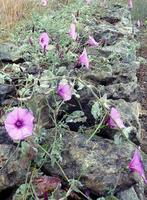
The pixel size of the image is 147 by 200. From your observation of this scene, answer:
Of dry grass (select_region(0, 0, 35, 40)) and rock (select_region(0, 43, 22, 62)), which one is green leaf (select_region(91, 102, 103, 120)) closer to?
rock (select_region(0, 43, 22, 62))

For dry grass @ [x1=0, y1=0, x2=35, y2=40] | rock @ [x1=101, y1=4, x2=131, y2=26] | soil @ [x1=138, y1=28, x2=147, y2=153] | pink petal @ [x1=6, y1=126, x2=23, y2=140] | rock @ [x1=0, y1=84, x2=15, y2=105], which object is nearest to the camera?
pink petal @ [x1=6, y1=126, x2=23, y2=140]

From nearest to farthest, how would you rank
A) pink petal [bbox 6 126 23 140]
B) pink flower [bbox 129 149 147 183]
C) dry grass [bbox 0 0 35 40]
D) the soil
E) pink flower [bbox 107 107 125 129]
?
pink petal [bbox 6 126 23 140] < pink flower [bbox 129 149 147 183] < pink flower [bbox 107 107 125 129] < the soil < dry grass [bbox 0 0 35 40]

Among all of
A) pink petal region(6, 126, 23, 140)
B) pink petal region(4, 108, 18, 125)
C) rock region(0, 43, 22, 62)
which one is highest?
pink petal region(4, 108, 18, 125)

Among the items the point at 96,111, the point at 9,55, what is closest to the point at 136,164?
the point at 96,111

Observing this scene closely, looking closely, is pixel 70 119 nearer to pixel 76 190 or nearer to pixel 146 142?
pixel 76 190

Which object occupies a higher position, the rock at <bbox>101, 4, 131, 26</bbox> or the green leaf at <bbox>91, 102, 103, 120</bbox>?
the green leaf at <bbox>91, 102, 103, 120</bbox>

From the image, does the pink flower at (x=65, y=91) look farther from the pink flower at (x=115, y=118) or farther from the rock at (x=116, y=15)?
the rock at (x=116, y=15)

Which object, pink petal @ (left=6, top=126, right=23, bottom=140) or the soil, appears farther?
the soil

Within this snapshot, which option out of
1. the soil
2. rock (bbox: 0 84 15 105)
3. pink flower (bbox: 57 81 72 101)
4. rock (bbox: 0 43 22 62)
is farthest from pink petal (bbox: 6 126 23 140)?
the soil

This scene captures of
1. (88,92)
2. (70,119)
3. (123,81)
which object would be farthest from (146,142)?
(70,119)
